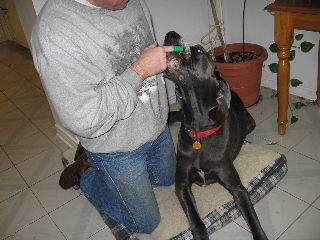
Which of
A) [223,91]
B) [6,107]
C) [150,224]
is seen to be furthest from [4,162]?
[223,91]

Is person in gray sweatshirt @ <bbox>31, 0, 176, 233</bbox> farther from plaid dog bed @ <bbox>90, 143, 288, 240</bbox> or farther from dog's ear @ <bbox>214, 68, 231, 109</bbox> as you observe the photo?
dog's ear @ <bbox>214, 68, 231, 109</bbox>

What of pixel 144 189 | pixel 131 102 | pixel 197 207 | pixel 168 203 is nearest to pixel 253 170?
pixel 197 207

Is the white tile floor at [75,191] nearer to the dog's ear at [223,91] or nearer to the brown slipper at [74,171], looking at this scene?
the brown slipper at [74,171]

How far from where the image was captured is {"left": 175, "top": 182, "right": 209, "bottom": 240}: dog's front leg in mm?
1652

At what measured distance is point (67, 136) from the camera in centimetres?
273

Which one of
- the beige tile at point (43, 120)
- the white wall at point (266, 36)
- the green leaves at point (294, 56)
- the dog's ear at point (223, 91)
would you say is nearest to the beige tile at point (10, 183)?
the beige tile at point (43, 120)

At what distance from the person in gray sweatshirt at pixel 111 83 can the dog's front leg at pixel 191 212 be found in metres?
0.16

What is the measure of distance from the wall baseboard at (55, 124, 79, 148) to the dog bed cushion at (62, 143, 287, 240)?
A: 890 mm

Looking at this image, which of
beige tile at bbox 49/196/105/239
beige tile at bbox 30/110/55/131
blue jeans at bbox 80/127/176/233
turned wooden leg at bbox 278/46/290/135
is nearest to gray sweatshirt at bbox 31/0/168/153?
blue jeans at bbox 80/127/176/233

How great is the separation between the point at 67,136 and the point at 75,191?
0.64m

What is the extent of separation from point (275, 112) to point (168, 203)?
1.30m

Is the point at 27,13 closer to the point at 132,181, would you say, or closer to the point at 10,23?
the point at 132,181

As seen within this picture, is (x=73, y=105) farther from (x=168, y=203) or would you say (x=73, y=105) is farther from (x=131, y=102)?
(x=168, y=203)

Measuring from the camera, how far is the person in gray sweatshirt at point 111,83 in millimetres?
1198
